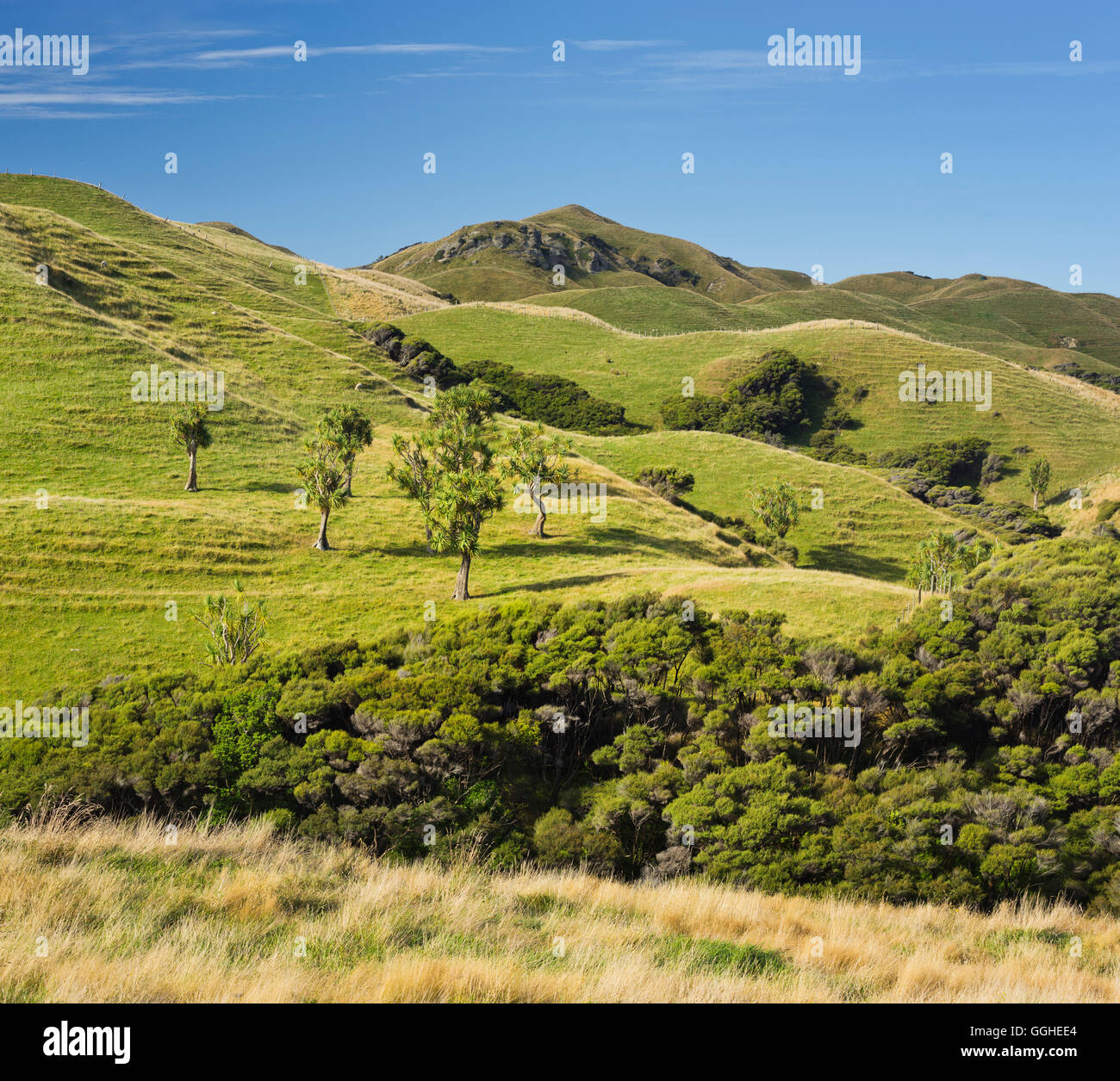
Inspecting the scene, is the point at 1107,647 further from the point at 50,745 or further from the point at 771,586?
the point at 50,745

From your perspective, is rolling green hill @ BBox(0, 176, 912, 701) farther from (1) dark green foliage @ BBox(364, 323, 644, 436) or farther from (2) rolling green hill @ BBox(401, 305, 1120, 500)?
(2) rolling green hill @ BBox(401, 305, 1120, 500)

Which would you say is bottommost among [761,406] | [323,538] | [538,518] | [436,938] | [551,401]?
[436,938]

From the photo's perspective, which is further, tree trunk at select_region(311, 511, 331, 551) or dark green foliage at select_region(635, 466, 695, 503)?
dark green foliage at select_region(635, 466, 695, 503)

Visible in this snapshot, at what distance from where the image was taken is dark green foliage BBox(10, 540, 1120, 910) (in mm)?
16156

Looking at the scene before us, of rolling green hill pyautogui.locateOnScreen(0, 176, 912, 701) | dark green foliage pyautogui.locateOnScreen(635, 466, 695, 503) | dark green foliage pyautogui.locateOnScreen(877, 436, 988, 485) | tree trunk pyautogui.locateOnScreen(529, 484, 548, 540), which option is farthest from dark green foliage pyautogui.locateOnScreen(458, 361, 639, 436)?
tree trunk pyautogui.locateOnScreen(529, 484, 548, 540)

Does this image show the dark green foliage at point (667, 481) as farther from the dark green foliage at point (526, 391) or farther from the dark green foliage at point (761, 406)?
the dark green foliage at point (761, 406)

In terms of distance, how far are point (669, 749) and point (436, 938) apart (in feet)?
38.0

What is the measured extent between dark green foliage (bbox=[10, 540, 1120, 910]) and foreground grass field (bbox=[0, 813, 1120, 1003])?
97.7 inches

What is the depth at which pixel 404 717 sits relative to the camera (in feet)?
59.1

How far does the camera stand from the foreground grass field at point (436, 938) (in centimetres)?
727

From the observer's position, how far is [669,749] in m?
19.7

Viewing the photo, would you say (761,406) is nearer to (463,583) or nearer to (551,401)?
(551,401)

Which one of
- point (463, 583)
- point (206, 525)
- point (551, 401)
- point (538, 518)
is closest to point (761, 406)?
point (551, 401)
